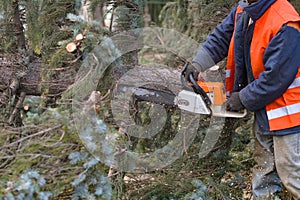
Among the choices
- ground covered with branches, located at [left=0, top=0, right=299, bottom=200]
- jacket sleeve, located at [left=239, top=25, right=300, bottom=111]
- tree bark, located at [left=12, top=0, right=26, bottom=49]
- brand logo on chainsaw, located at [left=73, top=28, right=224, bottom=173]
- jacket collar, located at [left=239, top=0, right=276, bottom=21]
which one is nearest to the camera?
ground covered with branches, located at [left=0, top=0, right=299, bottom=200]

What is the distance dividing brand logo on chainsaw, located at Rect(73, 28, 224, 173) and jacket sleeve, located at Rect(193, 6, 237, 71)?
24cm

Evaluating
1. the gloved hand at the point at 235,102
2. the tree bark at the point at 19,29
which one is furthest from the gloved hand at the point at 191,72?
the tree bark at the point at 19,29

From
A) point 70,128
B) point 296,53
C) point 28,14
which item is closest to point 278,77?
point 296,53

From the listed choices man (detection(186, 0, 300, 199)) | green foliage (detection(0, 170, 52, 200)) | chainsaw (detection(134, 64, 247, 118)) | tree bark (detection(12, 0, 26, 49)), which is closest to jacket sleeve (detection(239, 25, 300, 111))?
man (detection(186, 0, 300, 199))

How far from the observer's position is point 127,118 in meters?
2.87

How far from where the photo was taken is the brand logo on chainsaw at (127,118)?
6.86ft

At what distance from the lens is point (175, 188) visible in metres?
2.79

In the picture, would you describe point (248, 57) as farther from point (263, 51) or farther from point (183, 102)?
point (183, 102)

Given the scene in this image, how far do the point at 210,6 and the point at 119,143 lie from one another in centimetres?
176

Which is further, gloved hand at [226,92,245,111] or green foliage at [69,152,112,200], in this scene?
gloved hand at [226,92,245,111]

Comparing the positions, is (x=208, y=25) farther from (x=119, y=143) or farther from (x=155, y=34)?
(x=119, y=143)

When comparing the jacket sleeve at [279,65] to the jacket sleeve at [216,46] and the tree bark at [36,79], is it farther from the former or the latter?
the tree bark at [36,79]

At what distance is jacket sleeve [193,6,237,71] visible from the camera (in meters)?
2.81

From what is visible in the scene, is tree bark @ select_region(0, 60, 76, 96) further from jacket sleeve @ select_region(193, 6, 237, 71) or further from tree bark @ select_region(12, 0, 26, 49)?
jacket sleeve @ select_region(193, 6, 237, 71)
